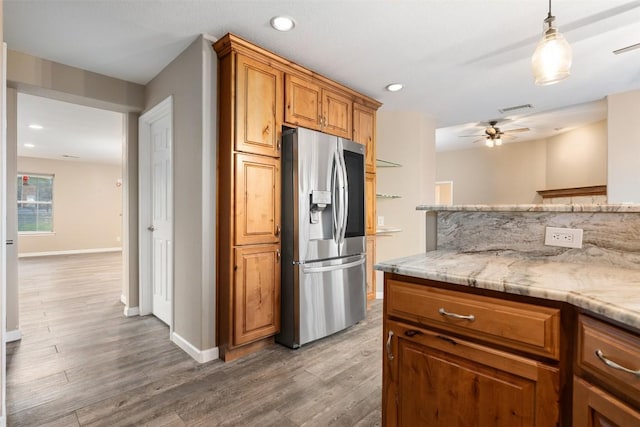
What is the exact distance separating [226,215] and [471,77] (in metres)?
2.71

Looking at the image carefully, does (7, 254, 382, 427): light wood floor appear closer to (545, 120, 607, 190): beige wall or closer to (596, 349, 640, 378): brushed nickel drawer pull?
(596, 349, 640, 378): brushed nickel drawer pull

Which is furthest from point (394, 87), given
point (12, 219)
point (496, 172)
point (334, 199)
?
point (496, 172)

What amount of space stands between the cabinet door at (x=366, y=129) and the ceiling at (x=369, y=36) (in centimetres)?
24

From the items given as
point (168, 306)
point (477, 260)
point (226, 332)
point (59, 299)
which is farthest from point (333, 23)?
point (59, 299)

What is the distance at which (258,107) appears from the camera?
2455 mm

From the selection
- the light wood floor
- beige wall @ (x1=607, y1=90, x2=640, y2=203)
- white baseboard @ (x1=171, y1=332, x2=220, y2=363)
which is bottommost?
the light wood floor

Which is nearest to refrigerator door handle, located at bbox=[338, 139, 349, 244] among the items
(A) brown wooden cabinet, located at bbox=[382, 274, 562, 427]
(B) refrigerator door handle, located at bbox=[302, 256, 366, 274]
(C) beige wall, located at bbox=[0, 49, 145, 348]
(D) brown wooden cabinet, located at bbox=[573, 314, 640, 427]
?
(B) refrigerator door handle, located at bbox=[302, 256, 366, 274]

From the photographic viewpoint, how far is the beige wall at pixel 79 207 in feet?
24.8

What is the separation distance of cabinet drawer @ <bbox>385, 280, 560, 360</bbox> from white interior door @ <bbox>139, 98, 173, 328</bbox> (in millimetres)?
2558

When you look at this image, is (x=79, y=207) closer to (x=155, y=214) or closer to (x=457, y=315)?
(x=155, y=214)

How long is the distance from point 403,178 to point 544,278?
3203 mm

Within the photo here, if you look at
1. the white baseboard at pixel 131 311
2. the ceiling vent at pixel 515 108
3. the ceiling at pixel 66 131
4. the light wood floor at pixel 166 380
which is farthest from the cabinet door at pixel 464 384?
the ceiling at pixel 66 131

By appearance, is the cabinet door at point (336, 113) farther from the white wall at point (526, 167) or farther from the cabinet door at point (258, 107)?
the white wall at point (526, 167)

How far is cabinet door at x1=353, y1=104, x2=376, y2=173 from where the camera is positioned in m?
3.39
